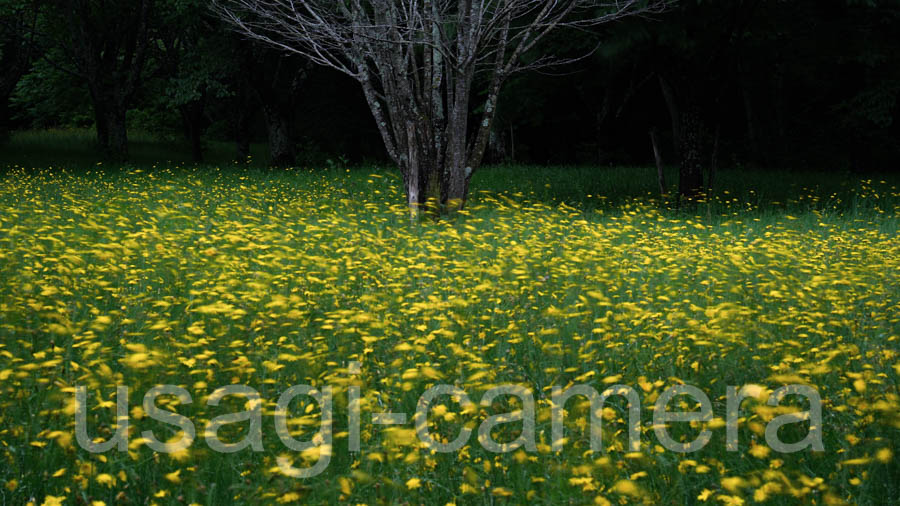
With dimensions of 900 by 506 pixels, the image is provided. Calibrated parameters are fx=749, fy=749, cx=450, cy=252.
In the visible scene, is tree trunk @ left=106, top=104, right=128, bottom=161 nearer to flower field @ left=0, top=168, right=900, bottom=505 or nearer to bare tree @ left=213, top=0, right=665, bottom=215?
bare tree @ left=213, top=0, right=665, bottom=215

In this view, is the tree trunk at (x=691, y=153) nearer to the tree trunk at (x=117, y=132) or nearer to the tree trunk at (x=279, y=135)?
the tree trunk at (x=279, y=135)

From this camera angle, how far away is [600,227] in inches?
339

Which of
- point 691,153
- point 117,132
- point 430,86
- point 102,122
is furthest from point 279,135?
point 691,153

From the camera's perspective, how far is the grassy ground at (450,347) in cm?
310

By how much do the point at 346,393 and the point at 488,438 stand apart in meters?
0.85

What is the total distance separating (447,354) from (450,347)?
3.7 inches

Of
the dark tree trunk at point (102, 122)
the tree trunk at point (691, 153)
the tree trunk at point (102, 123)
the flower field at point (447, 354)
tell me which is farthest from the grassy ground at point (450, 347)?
the tree trunk at point (102, 123)

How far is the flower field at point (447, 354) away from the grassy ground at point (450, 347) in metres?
0.02

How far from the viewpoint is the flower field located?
310 centimetres

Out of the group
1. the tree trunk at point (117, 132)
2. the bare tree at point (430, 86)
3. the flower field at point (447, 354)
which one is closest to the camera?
the flower field at point (447, 354)

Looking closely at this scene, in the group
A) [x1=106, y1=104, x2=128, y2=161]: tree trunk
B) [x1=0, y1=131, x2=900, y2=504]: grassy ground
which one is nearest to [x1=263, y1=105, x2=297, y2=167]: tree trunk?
[x1=106, y1=104, x2=128, y2=161]: tree trunk

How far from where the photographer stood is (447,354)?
445 centimetres

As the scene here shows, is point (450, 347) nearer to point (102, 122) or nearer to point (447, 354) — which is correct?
point (447, 354)

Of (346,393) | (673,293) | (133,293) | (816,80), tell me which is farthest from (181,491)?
(816,80)
